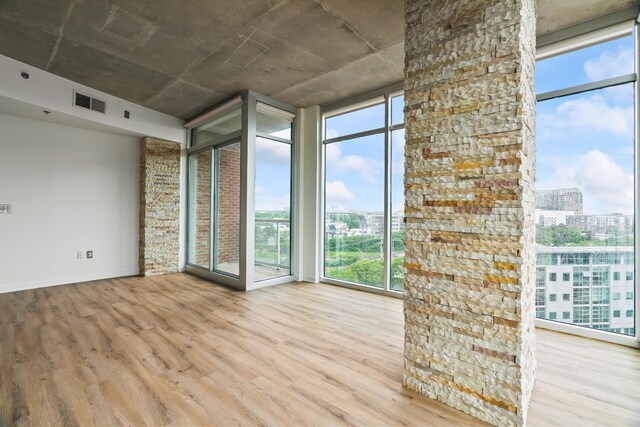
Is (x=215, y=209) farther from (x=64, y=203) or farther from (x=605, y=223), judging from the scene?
(x=605, y=223)

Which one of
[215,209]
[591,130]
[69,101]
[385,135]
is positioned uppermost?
[69,101]

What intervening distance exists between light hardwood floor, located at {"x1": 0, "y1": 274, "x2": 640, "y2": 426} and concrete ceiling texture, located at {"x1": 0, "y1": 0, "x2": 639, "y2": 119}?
10.4 ft

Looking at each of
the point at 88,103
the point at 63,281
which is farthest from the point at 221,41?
the point at 63,281

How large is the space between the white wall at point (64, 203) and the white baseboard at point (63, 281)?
0.04 feet

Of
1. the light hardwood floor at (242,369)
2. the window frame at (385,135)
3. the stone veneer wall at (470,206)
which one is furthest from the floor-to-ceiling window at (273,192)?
the stone veneer wall at (470,206)

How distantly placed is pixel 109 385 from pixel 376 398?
1.90m

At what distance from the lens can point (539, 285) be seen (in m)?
3.33

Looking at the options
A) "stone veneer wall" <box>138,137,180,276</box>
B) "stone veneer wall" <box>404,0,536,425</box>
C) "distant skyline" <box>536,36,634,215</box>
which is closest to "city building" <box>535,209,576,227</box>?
"distant skyline" <box>536,36,634,215</box>

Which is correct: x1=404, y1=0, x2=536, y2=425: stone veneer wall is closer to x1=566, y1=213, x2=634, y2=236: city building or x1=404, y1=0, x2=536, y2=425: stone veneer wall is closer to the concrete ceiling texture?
the concrete ceiling texture

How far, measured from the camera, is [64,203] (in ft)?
16.4

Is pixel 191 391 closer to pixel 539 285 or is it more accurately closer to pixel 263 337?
pixel 263 337

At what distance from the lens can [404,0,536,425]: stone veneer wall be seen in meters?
1.70

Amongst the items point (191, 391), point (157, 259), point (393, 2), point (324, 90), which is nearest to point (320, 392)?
point (191, 391)

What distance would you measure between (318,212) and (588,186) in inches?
141
